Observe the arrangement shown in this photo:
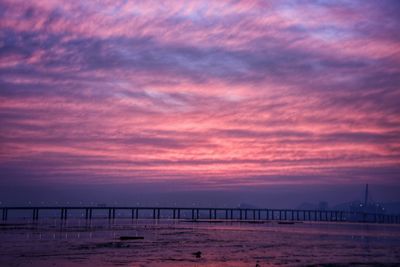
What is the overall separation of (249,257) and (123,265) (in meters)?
9.99

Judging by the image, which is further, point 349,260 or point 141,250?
point 141,250

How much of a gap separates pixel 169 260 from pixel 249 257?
6.25m

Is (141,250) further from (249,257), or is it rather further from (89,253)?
(249,257)

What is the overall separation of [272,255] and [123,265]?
12482mm

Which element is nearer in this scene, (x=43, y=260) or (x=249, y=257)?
(x=43, y=260)

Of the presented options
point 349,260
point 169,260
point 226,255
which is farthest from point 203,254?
point 349,260

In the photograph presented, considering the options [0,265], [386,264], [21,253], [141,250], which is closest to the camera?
[0,265]

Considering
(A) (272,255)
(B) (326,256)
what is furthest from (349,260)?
(A) (272,255)

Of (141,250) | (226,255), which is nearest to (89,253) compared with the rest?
(141,250)

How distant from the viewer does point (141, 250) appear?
40031mm

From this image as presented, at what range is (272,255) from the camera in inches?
1451

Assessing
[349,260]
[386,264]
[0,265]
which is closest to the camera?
[0,265]

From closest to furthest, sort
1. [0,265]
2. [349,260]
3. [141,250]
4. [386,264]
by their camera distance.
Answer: [0,265] < [386,264] < [349,260] < [141,250]

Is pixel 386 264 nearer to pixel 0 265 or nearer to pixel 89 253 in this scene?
pixel 89 253
